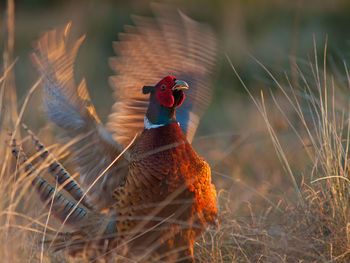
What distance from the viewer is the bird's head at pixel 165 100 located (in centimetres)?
301

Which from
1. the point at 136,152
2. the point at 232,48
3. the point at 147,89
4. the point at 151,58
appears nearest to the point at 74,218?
the point at 136,152

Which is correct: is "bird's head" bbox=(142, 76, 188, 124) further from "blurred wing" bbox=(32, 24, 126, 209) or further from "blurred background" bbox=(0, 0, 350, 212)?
"blurred background" bbox=(0, 0, 350, 212)

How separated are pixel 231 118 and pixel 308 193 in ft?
12.6

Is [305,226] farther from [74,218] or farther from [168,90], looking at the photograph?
[74,218]

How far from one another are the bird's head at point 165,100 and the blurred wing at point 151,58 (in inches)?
13.8

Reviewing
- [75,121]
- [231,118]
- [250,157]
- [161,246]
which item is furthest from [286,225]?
[231,118]

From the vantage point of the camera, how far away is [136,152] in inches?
120

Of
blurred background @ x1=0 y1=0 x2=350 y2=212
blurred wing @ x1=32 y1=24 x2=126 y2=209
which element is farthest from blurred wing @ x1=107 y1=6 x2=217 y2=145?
blurred background @ x1=0 y1=0 x2=350 y2=212

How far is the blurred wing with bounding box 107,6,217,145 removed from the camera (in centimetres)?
332

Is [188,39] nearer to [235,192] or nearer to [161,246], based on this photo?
[161,246]

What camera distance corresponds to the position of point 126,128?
338 cm

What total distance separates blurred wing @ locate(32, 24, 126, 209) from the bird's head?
27 cm

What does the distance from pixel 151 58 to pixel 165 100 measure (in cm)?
45

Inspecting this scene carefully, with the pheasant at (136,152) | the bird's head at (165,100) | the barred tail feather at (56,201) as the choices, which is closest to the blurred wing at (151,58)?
the pheasant at (136,152)
